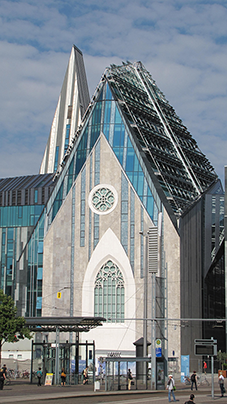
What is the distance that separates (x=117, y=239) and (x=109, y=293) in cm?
597

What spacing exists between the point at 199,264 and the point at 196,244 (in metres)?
2.73

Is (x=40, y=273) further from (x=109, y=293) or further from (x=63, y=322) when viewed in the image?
(x=63, y=322)

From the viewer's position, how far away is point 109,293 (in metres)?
65.3

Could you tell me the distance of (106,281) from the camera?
65688 mm

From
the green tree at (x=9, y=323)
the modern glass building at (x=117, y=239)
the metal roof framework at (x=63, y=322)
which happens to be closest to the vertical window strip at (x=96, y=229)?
the modern glass building at (x=117, y=239)

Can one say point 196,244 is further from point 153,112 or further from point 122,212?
point 153,112

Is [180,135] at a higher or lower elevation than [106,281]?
higher

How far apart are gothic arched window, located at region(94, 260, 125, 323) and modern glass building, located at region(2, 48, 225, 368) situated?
0.11 m

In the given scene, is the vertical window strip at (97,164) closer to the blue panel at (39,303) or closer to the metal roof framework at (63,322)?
the blue panel at (39,303)

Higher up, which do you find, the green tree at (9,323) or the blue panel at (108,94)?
the blue panel at (108,94)

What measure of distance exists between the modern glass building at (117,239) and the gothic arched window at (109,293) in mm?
110

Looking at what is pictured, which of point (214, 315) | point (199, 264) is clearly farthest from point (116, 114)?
point (214, 315)

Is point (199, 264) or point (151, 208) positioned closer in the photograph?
point (151, 208)

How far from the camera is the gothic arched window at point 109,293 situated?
64.6 meters
